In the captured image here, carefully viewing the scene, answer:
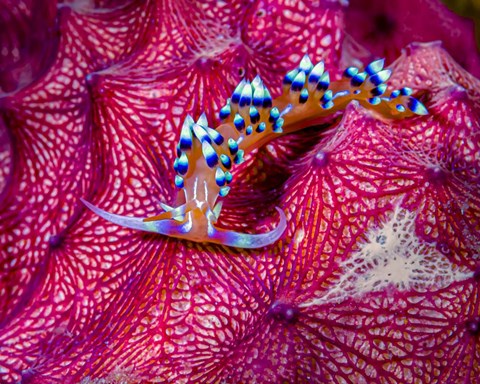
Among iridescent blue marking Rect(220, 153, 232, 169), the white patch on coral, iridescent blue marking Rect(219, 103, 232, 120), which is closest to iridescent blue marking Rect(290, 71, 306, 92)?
iridescent blue marking Rect(219, 103, 232, 120)

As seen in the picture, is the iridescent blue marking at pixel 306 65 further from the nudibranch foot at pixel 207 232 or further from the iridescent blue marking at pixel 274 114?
the nudibranch foot at pixel 207 232

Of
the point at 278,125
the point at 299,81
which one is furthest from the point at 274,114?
the point at 299,81

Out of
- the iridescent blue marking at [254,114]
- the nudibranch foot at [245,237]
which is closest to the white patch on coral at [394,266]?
the nudibranch foot at [245,237]

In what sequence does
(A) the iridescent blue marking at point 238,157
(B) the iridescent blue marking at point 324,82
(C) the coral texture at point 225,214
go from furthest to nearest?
(B) the iridescent blue marking at point 324,82 < (A) the iridescent blue marking at point 238,157 < (C) the coral texture at point 225,214

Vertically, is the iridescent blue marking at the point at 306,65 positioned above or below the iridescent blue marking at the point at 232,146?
above

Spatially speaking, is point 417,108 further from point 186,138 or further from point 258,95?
point 186,138

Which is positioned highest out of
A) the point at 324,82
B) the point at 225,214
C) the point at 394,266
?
the point at 324,82

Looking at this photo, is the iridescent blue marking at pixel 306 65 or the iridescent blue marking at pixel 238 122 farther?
the iridescent blue marking at pixel 306 65
